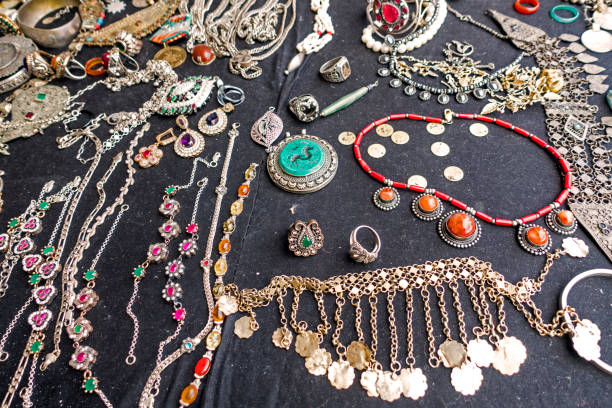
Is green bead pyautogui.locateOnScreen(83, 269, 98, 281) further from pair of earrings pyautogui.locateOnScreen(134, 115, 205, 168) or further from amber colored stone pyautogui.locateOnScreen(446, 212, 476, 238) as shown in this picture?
amber colored stone pyautogui.locateOnScreen(446, 212, 476, 238)

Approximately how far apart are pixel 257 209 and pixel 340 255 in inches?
19.3

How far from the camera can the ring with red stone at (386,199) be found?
71.0 inches

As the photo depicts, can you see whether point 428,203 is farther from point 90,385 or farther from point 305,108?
point 90,385

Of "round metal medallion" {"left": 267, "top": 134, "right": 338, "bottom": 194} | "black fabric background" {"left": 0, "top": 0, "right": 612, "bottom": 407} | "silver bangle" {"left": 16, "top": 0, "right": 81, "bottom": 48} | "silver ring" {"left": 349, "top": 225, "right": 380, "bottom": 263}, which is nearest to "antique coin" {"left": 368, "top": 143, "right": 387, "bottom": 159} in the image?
"black fabric background" {"left": 0, "top": 0, "right": 612, "bottom": 407}

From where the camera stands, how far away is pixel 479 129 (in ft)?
6.64

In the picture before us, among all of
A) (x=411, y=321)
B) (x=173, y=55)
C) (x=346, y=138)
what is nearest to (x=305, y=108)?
(x=346, y=138)

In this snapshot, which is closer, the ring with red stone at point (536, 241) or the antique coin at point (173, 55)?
the ring with red stone at point (536, 241)

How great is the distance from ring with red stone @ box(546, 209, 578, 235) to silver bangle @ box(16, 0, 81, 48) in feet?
10.5

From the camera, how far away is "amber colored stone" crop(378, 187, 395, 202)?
1.80m

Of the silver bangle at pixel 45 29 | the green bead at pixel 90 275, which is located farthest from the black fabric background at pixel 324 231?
the silver bangle at pixel 45 29

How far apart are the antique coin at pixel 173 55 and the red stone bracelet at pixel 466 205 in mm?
1356

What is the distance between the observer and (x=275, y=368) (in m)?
1.50

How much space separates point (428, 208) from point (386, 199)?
7.9 inches

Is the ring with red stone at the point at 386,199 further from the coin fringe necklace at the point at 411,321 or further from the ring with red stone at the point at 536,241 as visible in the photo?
the ring with red stone at the point at 536,241
